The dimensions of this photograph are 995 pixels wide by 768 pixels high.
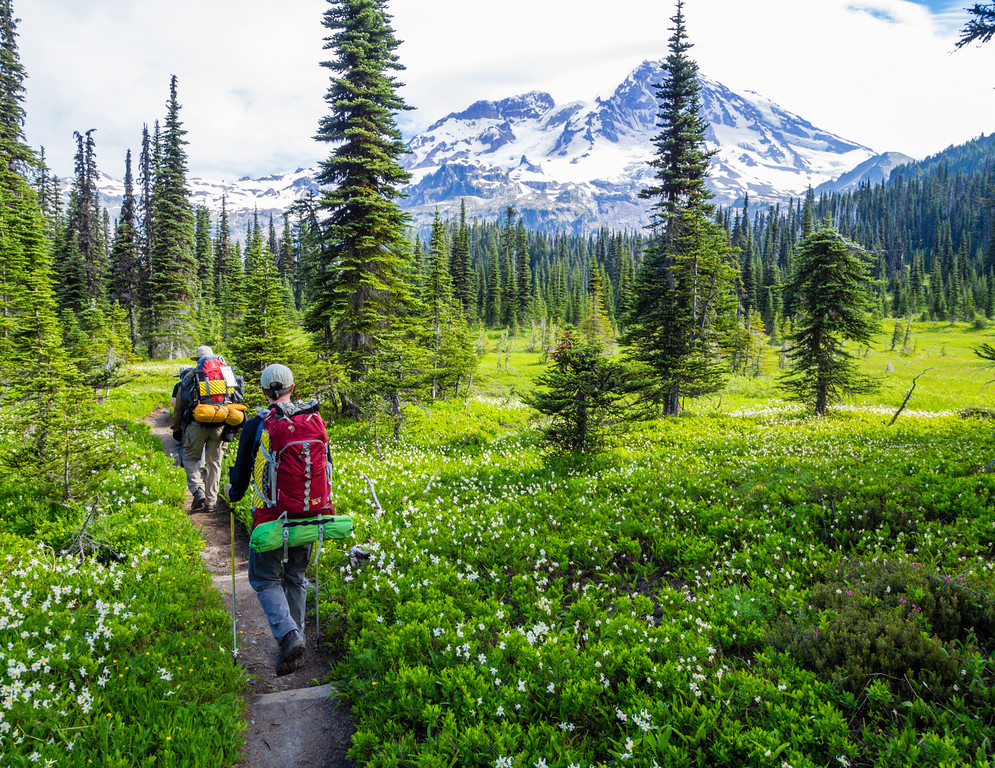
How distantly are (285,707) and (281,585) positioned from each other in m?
1.31

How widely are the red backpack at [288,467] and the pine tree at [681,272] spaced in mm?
14029

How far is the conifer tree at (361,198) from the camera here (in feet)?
56.0

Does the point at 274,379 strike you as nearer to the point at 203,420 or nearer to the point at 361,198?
the point at 203,420

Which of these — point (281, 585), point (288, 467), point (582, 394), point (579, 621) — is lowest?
point (579, 621)

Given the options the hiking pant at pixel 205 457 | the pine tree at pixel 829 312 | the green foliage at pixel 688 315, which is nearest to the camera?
the hiking pant at pixel 205 457

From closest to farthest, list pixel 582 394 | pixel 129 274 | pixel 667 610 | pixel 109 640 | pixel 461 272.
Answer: pixel 109 640
pixel 667 610
pixel 582 394
pixel 129 274
pixel 461 272

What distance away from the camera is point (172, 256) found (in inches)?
1672

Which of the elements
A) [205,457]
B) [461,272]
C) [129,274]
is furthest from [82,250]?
[205,457]

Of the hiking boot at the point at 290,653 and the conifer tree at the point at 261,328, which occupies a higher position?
the conifer tree at the point at 261,328

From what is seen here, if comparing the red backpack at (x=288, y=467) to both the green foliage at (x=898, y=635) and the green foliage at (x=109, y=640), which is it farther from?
the green foliage at (x=898, y=635)

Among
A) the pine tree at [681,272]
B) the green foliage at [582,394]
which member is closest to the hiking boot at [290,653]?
the green foliage at [582,394]

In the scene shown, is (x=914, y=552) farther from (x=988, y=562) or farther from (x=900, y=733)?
(x=900, y=733)

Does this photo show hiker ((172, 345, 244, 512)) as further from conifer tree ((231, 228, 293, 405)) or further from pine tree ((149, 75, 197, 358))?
pine tree ((149, 75, 197, 358))

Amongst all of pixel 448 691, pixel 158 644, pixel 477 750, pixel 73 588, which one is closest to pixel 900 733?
pixel 477 750
